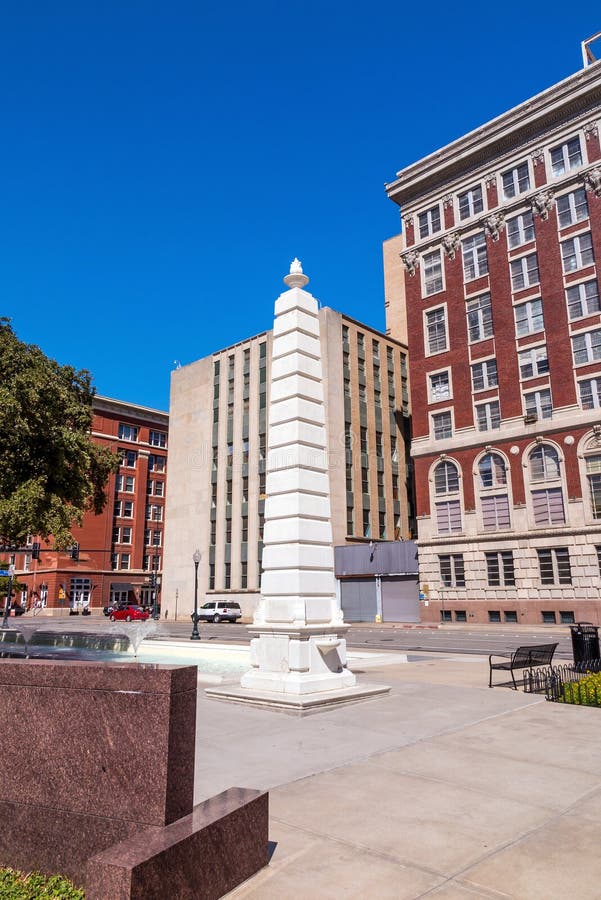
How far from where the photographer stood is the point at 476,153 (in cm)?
4847

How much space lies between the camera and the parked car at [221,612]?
55250 millimetres

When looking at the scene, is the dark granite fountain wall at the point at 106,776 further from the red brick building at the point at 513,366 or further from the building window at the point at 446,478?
the building window at the point at 446,478

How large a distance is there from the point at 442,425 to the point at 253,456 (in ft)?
70.3

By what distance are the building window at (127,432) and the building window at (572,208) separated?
191 feet

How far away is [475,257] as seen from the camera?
4897cm

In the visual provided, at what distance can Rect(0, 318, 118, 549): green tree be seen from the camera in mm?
18766

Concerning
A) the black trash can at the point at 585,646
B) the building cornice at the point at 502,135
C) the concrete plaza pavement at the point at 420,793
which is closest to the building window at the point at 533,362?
the building cornice at the point at 502,135

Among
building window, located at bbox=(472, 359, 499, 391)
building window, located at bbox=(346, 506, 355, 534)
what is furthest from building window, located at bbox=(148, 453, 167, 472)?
building window, located at bbox=(472, 359, 499, 391)

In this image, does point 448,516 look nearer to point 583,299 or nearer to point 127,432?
point 583,299

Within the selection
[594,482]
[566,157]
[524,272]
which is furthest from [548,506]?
[566,157]

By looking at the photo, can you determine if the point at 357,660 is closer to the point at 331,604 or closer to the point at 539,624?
the point at 331,604

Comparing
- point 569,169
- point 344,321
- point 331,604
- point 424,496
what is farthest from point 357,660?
point 344,321

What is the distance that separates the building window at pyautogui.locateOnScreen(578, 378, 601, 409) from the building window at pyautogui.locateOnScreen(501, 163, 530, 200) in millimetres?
15860

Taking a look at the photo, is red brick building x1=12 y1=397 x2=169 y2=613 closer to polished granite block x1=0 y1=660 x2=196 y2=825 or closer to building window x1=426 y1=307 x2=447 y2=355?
building window x1=426 y1=307 x2=447 y2=355
